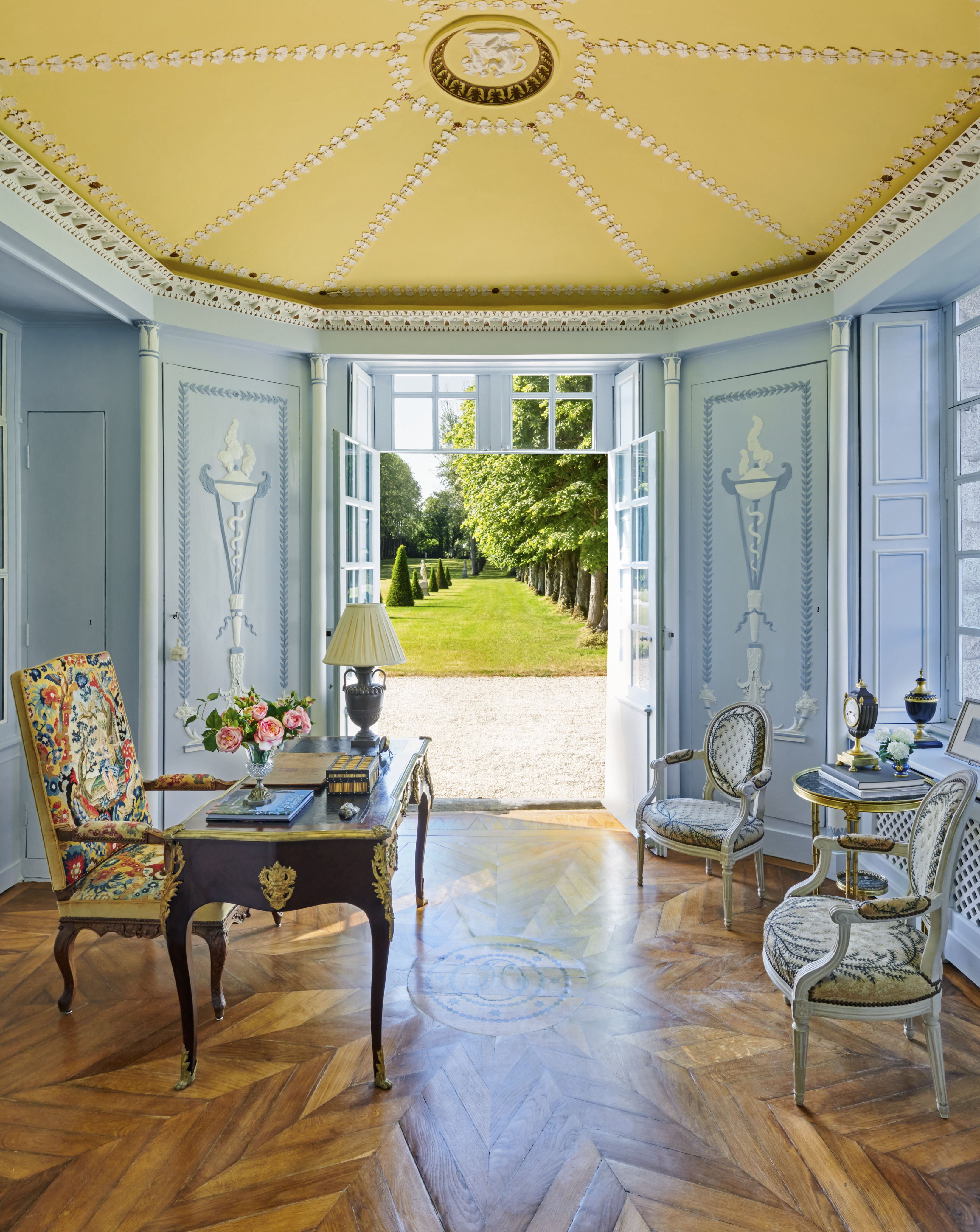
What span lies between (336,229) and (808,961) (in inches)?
153

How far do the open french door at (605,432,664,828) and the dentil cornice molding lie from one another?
0.81 meters

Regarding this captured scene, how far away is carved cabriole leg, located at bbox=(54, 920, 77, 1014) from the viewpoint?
115 inches

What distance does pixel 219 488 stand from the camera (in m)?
4.56

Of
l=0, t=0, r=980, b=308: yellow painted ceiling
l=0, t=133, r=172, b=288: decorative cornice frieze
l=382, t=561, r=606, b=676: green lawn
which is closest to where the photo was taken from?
l=0, t=0, r=980, b=308: yellow painted ceiling

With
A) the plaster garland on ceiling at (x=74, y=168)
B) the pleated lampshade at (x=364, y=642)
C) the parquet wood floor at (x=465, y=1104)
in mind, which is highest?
the plaster garland on ceiling at (x=74, y=168)

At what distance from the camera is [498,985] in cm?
314

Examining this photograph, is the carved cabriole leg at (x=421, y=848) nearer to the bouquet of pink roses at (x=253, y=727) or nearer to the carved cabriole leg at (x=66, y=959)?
the bouquet of pink roses at (x=253, y=727)

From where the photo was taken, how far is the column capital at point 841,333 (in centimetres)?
416

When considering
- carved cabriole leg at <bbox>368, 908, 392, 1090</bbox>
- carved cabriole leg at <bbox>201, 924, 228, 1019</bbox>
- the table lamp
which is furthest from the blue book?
the table lamp

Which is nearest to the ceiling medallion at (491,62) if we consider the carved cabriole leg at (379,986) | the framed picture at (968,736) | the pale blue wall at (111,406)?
the pale blue wall at (111,406)

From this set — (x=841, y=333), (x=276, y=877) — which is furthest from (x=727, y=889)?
(x=841, y=333)

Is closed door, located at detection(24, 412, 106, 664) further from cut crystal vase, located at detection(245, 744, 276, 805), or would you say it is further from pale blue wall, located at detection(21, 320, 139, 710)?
cut crystal vase, located at detection(245, 744, 276, 805)

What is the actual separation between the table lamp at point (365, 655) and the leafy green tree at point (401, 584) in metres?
7.45

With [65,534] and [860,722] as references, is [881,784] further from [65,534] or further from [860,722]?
[65,534]
